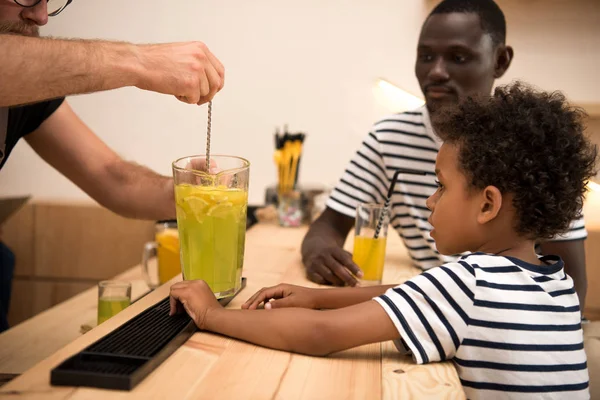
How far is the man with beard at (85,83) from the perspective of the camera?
107cm

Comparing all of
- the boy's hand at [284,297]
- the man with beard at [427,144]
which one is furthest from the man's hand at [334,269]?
the boy's hand at [284,297]

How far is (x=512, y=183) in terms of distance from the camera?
1.07 meters

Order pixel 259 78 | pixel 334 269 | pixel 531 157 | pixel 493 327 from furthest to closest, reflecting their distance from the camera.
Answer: pixel 259 78 → pixel 334 269 → pixel 531 157 → pixel 493 327

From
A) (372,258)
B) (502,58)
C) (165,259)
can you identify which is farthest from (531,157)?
(165,259)

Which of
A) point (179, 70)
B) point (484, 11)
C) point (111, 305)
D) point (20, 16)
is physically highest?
point (484, 11)

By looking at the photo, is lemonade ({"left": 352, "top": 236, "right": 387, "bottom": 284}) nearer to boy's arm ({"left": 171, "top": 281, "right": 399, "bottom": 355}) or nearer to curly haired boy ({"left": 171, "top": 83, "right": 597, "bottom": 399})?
curly haired boy ({"left": 171, "top": 83, "right": 597, "bottom": 399})

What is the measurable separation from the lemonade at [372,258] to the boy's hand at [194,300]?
474 millimetres

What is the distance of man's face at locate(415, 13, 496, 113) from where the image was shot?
169 centimetres

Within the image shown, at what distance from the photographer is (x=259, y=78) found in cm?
283

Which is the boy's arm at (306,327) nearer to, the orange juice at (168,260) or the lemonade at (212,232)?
the lemonade at (212,232)

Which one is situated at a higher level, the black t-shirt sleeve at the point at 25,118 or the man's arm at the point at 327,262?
the black t-shirt sleeve at the point at 25,118

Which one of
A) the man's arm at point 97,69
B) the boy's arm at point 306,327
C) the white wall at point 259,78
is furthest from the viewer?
the white wall at point 259,78

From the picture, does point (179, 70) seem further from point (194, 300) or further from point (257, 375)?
point (257, 375)

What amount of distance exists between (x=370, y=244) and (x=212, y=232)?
45 centimetres
